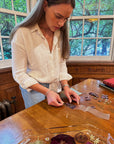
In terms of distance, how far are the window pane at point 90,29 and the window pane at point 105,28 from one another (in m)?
0.10

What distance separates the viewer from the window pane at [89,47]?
2.00 m

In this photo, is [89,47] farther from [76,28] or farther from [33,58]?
[33,58]

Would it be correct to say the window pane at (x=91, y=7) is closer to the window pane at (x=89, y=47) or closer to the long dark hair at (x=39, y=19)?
the window pane at (x=89, y=47)

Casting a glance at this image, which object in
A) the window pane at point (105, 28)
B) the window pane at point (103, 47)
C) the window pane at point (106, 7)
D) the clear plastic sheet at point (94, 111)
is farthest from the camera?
the window pane at point (103, 47)

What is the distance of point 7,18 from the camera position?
1.51m

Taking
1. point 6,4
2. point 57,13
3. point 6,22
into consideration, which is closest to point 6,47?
point 6,22

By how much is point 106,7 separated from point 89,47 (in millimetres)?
700

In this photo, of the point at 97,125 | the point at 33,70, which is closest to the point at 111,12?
the point at 33,70

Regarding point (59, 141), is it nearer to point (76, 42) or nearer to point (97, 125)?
point (97, 125)

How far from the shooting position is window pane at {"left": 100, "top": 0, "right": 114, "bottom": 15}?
1.77 meters

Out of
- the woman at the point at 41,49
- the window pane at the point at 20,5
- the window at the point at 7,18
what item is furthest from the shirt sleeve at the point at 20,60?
the window pane at the point at 20,5

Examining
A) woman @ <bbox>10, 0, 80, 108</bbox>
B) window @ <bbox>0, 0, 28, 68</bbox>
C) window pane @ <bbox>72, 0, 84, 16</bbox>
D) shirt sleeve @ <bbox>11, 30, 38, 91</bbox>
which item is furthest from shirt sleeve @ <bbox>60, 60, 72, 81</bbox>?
window pane @ <bbox>72, 0, 84, 16</bbox>

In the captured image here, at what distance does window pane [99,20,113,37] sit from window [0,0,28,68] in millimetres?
1314

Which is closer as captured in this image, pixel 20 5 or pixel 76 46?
pixel 20 5
